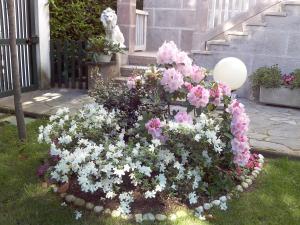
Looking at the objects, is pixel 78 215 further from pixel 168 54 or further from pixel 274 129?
pixel 274 129

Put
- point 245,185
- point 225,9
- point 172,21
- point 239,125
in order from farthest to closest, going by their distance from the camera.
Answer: point 172,21 < point 225,9 < point 245,185 < point 239,125

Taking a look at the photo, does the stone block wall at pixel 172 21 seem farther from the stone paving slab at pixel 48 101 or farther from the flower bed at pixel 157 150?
the flower bed at pixel 157 150

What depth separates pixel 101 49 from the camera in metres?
6.93

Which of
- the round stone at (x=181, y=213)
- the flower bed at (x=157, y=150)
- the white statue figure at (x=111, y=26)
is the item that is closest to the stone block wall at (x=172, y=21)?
the white statue figure at (x=111, y=26)

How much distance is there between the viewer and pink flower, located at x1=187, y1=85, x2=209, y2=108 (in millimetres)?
3107

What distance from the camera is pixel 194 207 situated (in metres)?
2.98

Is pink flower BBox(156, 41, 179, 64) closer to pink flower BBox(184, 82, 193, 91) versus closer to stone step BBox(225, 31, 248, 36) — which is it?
pink flower BBox(184, 82, 193, 91)

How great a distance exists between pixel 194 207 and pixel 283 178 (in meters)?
1.12

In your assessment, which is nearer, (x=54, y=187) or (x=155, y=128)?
(x=155, y=128)

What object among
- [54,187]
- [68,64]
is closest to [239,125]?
[54,187]

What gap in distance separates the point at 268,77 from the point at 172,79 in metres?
3.82

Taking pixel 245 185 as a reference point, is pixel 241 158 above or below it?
above

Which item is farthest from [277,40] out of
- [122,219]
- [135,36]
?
[122,219]

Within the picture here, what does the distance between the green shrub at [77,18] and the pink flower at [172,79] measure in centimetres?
492
